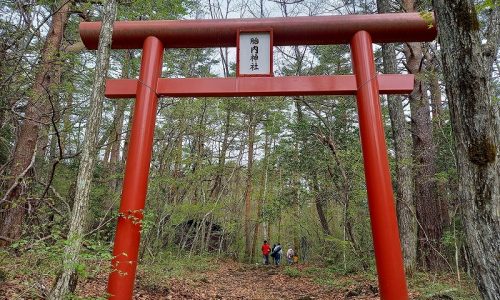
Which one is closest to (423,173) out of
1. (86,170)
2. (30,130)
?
(86,170)

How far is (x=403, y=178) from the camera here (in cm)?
672

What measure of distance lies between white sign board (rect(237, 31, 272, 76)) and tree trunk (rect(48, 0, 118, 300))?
161cm

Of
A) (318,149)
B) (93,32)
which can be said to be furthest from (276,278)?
(93,32)

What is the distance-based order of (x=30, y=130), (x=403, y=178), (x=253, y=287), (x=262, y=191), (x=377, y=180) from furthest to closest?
(x=262, y=191) < (x=253, y=287) < (x=403, y=178) < (x=30, y=130) < (x=377, y=180)

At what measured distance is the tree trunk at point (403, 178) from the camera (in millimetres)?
6379

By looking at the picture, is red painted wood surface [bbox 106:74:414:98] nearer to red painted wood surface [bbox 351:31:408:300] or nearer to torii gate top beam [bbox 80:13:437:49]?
red painted wood surface [bbox 351:31:408:300]

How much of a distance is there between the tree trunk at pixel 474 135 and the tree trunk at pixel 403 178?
13.8ft

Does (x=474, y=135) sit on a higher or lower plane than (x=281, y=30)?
lower

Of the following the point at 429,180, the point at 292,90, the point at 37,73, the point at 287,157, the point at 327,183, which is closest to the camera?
the point at 292,90

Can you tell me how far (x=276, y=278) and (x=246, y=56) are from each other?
7.65 metres

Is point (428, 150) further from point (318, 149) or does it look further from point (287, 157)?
point (287, 157)

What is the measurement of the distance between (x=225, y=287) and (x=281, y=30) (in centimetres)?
620

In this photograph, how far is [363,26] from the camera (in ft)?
14.7

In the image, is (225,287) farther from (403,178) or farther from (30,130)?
(30,130)
